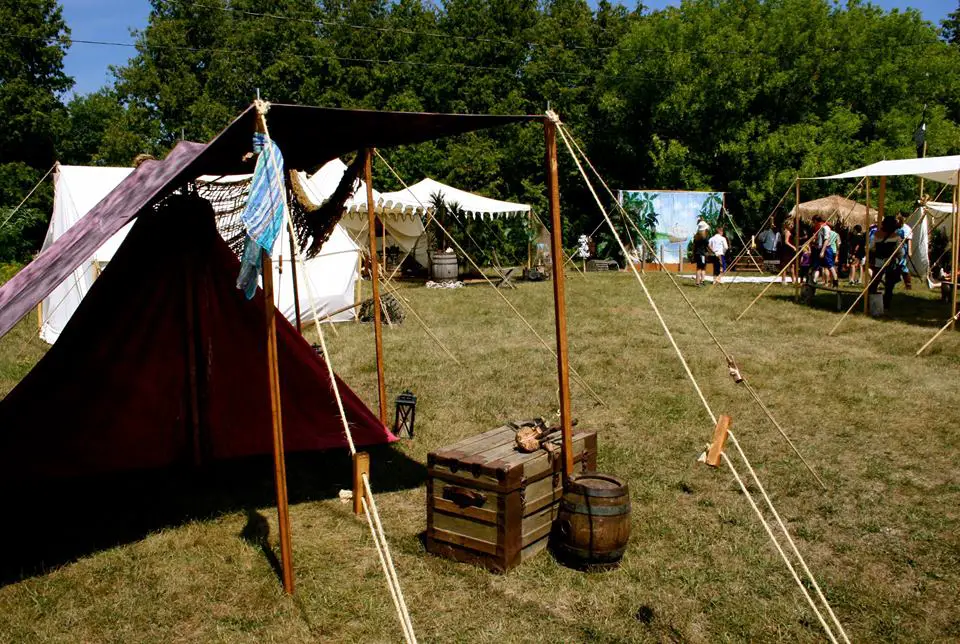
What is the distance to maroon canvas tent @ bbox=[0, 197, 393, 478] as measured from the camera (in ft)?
16.2

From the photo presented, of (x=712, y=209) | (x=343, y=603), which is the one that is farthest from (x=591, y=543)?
(x=712, y=209)

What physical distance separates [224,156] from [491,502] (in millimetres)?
2413

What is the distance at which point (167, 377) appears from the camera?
5.32 m

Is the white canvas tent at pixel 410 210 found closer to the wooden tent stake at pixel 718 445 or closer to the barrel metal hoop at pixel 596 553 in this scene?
the barrel metal hoop at pixel 596 553

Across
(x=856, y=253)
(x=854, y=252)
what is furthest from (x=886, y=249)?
(x=854, y=252)

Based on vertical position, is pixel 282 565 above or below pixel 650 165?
below

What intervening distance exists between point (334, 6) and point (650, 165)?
20372 millimetres

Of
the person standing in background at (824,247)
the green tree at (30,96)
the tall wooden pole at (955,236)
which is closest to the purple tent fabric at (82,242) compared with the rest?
the tall wooden pole at (955,236)

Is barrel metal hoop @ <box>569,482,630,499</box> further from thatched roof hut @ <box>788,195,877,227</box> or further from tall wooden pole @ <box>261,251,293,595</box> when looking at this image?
thatched roof hut @ <box>788,195,877,227</box>

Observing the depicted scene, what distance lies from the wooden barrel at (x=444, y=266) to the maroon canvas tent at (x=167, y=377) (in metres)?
12.5

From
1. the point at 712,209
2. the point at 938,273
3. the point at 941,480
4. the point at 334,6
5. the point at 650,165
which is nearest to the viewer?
the point at 941,480

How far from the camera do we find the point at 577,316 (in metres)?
12.9

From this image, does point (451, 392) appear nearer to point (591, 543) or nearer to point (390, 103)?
point (591, 543)

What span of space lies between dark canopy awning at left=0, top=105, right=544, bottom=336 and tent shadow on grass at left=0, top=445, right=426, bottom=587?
1.66 m
